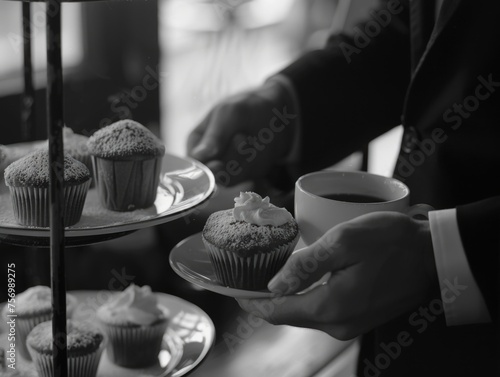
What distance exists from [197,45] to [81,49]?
4.44ft

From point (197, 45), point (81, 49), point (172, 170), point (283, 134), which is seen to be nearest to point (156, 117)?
point (81, 49)

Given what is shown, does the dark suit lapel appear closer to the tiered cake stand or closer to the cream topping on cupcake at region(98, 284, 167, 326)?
the tiered cake stand

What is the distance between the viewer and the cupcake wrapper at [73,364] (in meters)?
1.00

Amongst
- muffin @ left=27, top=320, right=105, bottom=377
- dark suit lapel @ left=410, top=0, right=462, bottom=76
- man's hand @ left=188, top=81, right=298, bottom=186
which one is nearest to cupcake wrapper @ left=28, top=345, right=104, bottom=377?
muffin @ left=27, top=320, right=105, bottom=377

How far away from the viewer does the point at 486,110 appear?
3.63 ft

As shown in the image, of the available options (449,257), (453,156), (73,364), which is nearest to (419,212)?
(449,257)

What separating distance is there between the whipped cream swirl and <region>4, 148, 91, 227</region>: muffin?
20 cm

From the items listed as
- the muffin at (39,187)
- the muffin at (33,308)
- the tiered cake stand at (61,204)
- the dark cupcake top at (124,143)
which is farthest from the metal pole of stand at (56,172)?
the muffin at (33,308)

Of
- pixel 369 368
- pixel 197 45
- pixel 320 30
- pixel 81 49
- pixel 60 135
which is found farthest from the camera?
pixel 320 30

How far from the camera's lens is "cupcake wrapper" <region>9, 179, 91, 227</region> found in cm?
84

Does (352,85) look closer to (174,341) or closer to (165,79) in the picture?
(174,341)

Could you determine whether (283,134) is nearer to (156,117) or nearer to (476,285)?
(476,285)

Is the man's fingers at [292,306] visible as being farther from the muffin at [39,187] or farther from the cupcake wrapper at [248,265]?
the muffin at [39,187]

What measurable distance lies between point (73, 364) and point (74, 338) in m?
0.09
